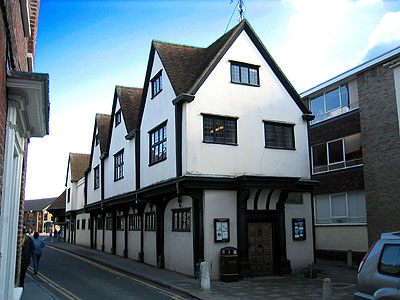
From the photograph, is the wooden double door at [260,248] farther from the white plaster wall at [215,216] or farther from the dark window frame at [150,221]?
the dark window frame at [150,221]

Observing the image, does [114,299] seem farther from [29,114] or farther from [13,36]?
[13,36]

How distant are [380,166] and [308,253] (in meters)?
5.98

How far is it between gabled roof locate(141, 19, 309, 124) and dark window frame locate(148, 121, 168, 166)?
208 centimetres

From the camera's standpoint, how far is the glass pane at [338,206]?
72.6ft

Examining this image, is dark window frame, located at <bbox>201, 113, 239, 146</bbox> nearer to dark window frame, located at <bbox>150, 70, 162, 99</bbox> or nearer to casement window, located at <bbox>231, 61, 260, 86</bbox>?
casement window, located at <bbox>231, 61, 260, 86</bbox>

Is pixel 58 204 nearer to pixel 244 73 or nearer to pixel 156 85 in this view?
pixel 156 85

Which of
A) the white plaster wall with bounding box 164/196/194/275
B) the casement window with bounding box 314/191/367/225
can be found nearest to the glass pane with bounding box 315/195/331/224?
the casement window with bounding box 314/191/367/225

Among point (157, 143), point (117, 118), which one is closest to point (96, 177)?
point (117, 118)

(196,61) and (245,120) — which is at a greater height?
(196,61)

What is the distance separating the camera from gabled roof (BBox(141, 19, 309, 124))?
53.3ft

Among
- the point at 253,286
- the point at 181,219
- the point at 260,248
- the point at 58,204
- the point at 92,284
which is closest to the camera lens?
the point at 253,286

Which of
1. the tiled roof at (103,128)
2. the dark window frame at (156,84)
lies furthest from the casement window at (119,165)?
the dark window frame at (156,84)

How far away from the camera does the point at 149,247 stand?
64.4 ft

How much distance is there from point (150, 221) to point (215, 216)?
582 centimetres
